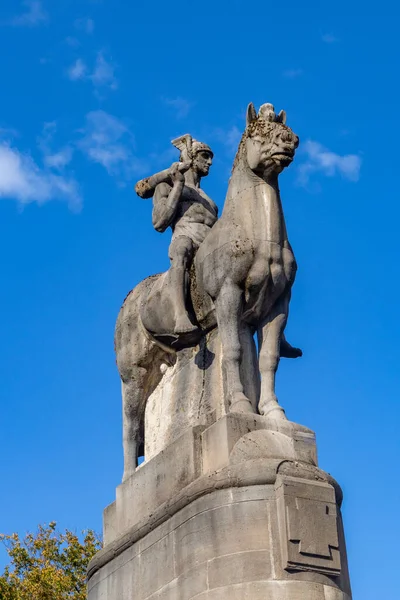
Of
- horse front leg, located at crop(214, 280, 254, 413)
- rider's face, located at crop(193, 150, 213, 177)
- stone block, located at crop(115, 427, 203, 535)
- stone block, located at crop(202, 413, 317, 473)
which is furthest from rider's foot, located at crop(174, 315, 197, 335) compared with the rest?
rider's face, located at crop(193, 150, 213, 177)

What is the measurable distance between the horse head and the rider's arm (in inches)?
59.6

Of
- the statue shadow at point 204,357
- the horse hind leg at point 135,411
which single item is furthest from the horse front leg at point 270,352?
the horse hind leg at point 135,411

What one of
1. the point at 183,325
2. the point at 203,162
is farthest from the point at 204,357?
the point at 203,162

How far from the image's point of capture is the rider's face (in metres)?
15.2

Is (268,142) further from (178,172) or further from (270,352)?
(270,352)

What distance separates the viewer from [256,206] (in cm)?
1305

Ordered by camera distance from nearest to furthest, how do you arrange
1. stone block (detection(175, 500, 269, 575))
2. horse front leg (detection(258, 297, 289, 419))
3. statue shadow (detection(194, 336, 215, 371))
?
stone block (detection(175, 500, 269, 575)), horse front leg (detection(258, 297, 289, 419)), statue shadow (detection(194, 336, 215, 371))

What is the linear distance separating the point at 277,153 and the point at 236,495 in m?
4.02

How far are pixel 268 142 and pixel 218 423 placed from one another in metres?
3.34

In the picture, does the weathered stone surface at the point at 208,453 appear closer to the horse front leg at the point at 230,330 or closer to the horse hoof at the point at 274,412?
the horse hoof at the point at 274,412

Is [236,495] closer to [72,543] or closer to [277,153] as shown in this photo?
[277,153]

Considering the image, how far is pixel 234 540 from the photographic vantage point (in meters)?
11.1

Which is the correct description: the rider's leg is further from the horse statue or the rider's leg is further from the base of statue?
the base of statue

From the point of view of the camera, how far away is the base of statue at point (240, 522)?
431 inches
